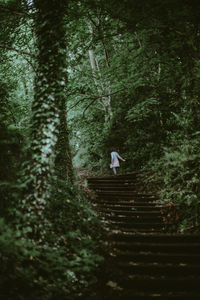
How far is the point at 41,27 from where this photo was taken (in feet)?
15.4

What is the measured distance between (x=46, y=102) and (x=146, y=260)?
4263mm

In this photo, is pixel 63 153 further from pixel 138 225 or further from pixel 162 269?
pixel 162 269

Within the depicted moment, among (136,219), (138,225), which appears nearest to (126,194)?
(136,219)

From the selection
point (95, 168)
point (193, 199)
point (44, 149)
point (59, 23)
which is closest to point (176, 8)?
point (59, 23)

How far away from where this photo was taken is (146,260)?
512 centimetres

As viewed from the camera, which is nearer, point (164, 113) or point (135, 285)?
point (135, 285)

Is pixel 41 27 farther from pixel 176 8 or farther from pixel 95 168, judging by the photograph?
pixel 95 168

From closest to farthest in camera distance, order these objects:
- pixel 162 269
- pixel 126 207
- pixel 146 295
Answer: pixel 146 295 < pixel 162 269 < pixel 126 207

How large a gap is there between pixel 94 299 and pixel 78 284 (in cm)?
41

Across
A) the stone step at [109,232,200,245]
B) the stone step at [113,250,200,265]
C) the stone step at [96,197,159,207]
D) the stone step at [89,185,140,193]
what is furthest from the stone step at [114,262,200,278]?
the stone step at [89,185,140,193]

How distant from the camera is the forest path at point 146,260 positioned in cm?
434

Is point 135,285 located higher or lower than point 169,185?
lower

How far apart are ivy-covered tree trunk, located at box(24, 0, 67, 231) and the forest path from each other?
2.14 metres

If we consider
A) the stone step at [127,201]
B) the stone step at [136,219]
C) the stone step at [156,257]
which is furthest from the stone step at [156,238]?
the stone step at [127,201]
